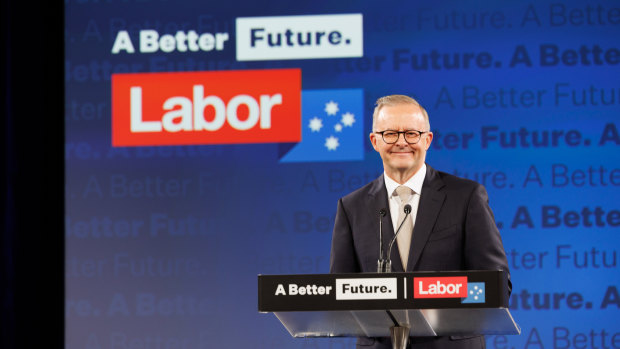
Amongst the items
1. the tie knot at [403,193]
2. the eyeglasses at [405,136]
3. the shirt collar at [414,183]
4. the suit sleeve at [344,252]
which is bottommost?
the suit sleeve at [344,252]

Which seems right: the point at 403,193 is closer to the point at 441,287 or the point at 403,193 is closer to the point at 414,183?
the point at 414,183

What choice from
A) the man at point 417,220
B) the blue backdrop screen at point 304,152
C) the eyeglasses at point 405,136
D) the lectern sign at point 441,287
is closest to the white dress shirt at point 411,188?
the man at point 417,220

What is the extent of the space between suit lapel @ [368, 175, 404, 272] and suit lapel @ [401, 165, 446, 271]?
0.16 feet

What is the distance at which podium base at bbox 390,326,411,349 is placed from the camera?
2338mm

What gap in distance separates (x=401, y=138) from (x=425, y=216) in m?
0.24

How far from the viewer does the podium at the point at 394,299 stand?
2143 millimetres

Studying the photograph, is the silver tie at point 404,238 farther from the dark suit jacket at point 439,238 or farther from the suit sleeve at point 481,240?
the suit sleeve at point 481,240

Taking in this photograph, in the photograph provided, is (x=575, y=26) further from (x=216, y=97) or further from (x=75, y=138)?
(x=75, y=138)
